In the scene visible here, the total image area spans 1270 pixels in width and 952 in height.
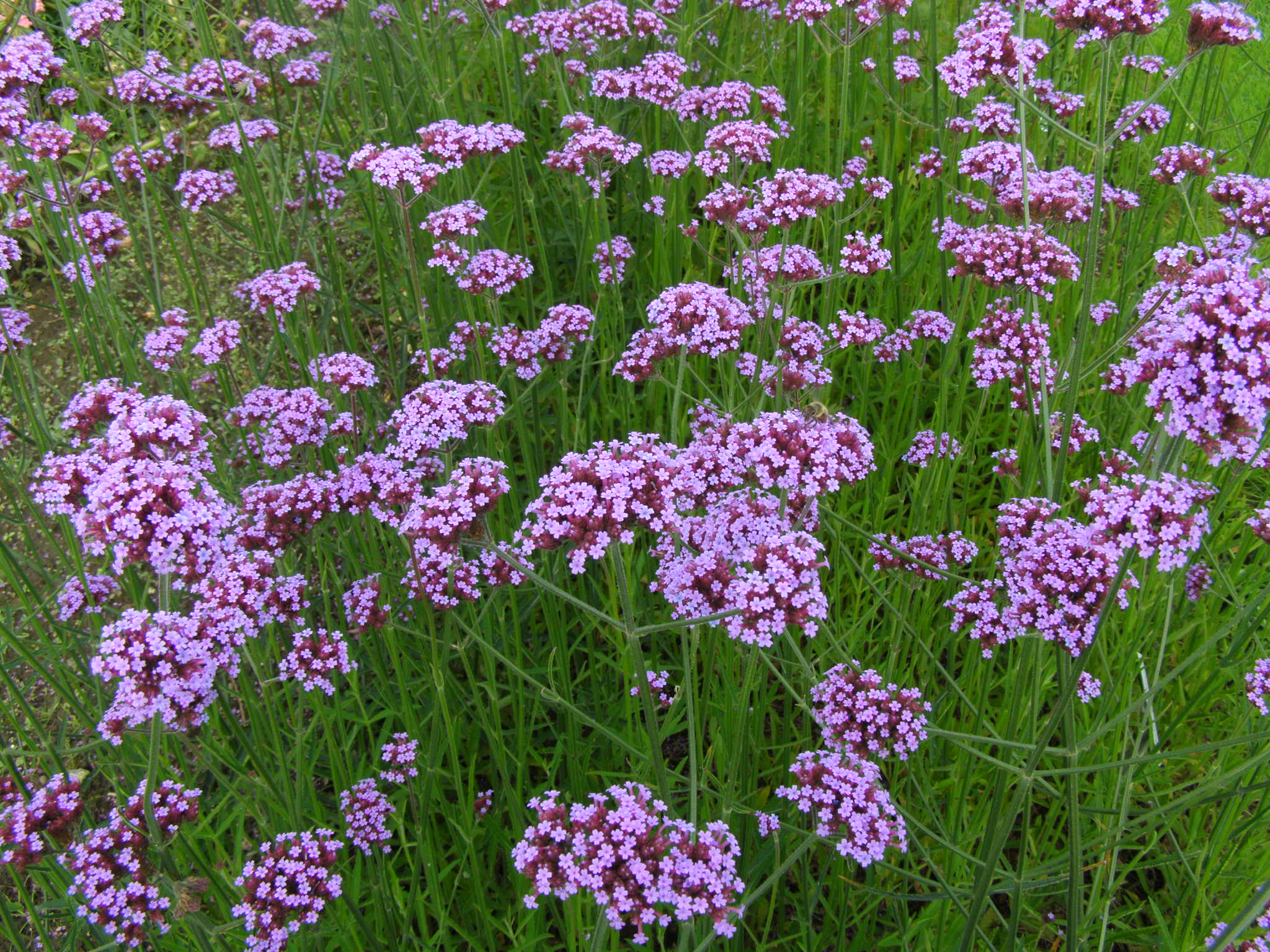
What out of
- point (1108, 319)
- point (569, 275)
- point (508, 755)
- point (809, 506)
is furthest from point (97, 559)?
point (1108, 319)

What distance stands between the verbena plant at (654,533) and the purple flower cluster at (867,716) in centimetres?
2

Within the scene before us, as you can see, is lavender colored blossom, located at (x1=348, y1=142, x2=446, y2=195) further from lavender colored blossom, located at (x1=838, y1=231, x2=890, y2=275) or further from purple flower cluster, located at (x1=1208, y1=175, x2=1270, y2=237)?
purple flower cluster, located at (x1=1208, y1=175, x2=1270, y2=237)

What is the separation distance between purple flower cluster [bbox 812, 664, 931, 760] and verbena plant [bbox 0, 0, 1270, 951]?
0.05 feet

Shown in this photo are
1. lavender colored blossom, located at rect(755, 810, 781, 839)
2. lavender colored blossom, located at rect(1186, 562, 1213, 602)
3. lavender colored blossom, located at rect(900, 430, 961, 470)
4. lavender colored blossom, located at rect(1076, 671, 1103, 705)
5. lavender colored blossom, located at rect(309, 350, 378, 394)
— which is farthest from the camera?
lavender colored blossom, located at rect(900, 430, 961, 470)

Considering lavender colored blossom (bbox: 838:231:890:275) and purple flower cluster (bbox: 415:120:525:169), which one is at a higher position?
purple flower cluster (bbox: 415:120:525:169)

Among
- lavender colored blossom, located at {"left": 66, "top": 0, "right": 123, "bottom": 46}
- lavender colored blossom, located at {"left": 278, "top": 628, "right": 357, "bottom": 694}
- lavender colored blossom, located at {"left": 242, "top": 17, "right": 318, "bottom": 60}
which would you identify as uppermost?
lavender colored blossom, located at {"left": 66, "top": 0, "right": 123, "bottom": 46}

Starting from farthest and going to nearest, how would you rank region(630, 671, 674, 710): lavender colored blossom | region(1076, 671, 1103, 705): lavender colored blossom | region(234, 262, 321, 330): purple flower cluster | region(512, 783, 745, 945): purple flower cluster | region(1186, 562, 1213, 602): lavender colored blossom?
region(234, 262, 321, 330): purple flower cluster < region(1186, 562, 1213, 602): lavender colored blossom < region(630, 671, 674, 710): lavender colored blossom < region(1076, 671, 1103, 705): lavender colored blossom < region(512, 783, 745, 945): purple flower cluster

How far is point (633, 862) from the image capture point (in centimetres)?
202

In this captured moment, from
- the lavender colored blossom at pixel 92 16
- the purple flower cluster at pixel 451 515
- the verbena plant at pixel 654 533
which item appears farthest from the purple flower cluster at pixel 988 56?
the lavender colored blossom at pixel 92 16

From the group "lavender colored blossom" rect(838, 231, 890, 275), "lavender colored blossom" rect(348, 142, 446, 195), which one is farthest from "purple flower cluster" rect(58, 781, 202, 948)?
"lavender colored blossom" rect(838, 231, 890, 275)

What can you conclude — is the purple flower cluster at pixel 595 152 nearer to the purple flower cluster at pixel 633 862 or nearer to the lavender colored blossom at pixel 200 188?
the lavender colored blossom at pixel 200 188

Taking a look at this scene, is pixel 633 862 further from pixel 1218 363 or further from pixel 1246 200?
pixel 1246 200

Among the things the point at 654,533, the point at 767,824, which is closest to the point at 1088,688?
the point at 767,824

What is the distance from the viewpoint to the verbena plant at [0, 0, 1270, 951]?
226 cm
